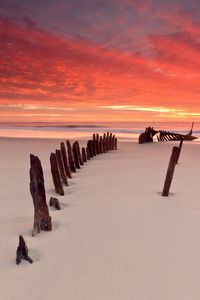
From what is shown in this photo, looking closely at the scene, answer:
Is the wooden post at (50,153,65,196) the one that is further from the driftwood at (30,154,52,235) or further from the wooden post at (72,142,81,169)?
the wooden post at (72,142,81,169)

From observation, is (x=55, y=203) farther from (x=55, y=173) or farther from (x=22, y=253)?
(x=22, y=253)

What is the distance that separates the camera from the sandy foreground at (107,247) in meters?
3.38

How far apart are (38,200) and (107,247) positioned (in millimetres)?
1294

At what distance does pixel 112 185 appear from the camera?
873 cm

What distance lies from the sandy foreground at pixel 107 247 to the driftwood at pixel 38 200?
6.4 inches

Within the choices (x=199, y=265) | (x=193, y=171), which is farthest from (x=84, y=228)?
(x=193, y=171)

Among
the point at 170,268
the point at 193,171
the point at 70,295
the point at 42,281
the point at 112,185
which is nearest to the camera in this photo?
the point at 70,295

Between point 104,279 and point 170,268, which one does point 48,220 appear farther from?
point 170,268

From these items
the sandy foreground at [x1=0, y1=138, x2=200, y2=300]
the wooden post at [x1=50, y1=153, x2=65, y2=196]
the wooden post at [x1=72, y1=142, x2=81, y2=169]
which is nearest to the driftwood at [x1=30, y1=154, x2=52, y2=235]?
the sandy foreground at [x1=0, y1=138, x2=200, y2=300]

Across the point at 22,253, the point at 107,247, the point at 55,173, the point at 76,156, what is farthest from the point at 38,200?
the point at 76,156

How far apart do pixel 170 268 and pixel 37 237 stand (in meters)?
1.93

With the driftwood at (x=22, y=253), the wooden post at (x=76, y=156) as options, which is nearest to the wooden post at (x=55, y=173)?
the driftwood at (x=22, y=253)

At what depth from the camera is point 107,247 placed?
14.4 feet

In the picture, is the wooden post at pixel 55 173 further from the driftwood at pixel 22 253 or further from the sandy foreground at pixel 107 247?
the driftwood at pixel 22 253
